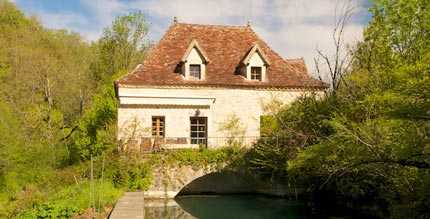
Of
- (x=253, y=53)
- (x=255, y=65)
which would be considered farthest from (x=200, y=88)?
(x=253, y=53)

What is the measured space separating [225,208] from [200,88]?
757cm

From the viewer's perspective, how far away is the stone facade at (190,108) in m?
27.0

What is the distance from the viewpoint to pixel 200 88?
28219 mm

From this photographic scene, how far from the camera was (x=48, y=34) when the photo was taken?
46594 mm

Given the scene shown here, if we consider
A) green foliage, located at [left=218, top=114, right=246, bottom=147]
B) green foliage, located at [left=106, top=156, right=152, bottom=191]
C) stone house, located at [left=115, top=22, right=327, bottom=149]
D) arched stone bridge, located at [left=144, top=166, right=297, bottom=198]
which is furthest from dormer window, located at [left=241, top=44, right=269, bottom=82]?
green foliage, located at [left=106, top=156, right=152, bottom=191]

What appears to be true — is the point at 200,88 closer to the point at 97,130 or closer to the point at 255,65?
the point at 255,65

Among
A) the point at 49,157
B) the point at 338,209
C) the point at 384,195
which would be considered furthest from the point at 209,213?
the point at 49,157

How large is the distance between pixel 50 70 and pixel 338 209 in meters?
27.4

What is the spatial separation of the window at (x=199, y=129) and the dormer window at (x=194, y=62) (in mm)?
2373

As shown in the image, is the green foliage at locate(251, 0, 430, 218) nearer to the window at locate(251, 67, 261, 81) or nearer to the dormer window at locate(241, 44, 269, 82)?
the dormer window at locate(241, 44, 269, 82)

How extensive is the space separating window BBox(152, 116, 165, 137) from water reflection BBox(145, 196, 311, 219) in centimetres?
385

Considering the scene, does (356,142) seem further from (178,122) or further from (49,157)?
(49,157)

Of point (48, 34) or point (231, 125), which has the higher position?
point (48, 34)

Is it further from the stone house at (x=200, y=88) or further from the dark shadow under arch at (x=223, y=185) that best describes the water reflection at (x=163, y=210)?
the dark shadow under arch at (x=223, y=185)
